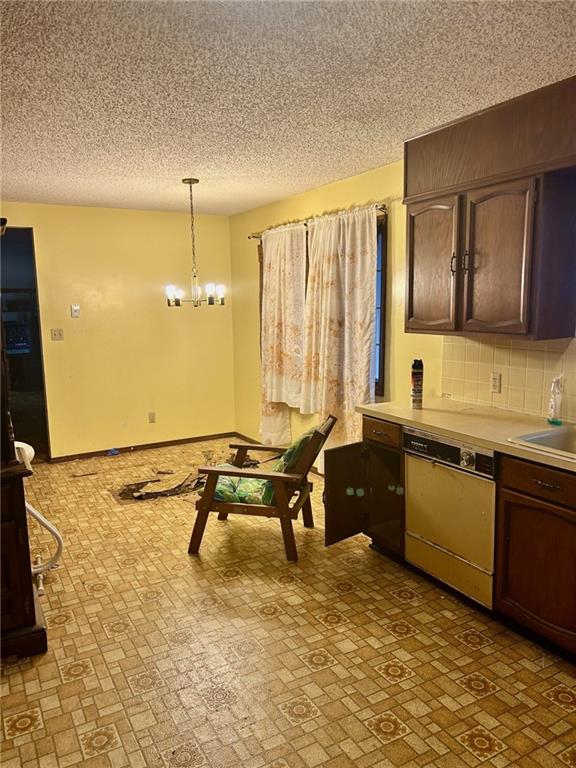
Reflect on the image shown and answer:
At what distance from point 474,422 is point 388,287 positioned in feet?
4.66

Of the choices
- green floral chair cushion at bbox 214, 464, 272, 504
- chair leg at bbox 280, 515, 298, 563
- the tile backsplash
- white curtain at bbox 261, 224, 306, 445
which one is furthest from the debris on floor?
the tile backsplash

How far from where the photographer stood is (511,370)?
3.11 metres

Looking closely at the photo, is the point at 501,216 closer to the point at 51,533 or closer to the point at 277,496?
the point at 277,496

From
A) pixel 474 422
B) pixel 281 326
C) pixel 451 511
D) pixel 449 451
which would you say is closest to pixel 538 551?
pixel 451 511

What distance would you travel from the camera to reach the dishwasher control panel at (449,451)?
2561 millimetres

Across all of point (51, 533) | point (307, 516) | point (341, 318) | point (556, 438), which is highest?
point (341, 318)

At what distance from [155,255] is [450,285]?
3.56m

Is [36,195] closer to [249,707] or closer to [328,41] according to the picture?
[328,41]

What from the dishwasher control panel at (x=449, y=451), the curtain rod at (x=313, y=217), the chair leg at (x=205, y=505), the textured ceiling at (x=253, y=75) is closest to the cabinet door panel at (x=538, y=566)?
the dishwasher control panel at (x=449, y=451)

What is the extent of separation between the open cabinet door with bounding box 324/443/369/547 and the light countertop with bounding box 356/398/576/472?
290 millimetres

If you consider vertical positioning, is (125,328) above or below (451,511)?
above

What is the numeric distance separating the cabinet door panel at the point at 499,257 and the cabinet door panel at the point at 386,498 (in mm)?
860

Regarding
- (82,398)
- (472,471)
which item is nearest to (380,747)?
(472,471)

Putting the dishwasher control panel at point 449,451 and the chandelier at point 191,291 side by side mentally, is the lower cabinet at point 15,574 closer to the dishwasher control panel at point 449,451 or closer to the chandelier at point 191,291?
the dishwasher control panel at point 449,451
